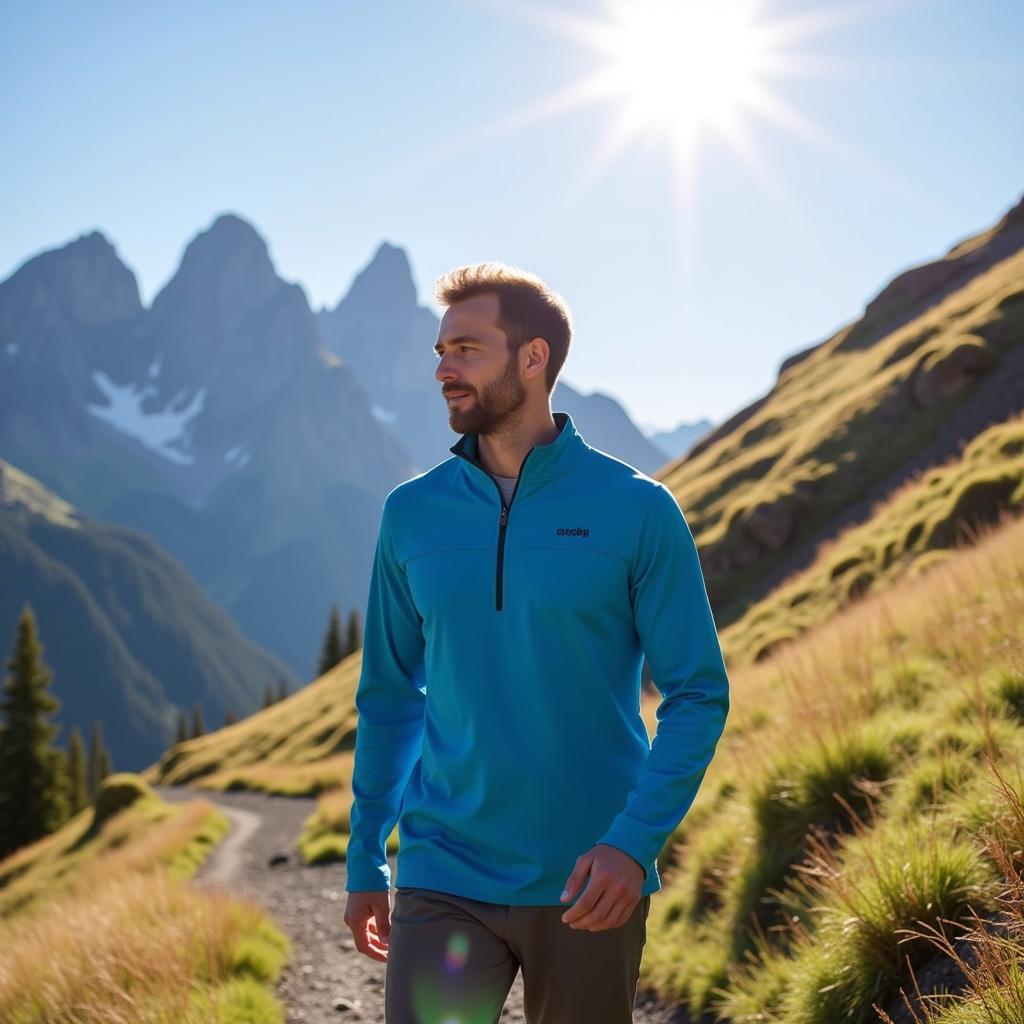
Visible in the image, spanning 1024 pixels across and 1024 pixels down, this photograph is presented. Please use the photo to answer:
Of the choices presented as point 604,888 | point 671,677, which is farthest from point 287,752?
point 604,888

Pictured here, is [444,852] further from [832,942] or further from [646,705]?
[646,705]

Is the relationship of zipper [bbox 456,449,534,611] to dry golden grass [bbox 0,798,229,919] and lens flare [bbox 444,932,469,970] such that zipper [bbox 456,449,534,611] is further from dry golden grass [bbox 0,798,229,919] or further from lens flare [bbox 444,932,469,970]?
dry golden grass [bbox 0,798,229,919]

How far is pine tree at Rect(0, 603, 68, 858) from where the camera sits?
42812 millimetres

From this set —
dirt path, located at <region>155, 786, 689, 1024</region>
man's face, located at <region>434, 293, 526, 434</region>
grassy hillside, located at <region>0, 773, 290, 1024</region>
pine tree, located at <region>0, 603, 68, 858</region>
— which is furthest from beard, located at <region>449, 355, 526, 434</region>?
pine tree, located at <region>0, 603, 68, 858</region>

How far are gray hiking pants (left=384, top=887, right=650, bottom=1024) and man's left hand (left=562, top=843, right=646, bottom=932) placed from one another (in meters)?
0.36

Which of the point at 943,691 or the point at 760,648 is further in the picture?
the point at 760,648

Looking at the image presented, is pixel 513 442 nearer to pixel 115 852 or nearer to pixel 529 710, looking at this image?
pixel 529 710

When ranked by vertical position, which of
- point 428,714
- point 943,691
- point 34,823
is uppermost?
point 34,823

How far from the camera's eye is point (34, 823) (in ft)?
141

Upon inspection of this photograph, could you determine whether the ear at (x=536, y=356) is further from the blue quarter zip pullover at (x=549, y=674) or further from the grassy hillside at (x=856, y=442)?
the grassy hillside at (x=856, y=442)

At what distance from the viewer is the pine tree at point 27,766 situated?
42.8 meters

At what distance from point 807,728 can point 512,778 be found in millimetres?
4298

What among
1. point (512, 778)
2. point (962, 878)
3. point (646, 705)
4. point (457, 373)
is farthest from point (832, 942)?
point (646, 705)

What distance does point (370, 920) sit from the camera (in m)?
3.29
